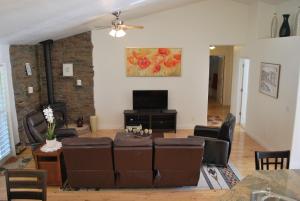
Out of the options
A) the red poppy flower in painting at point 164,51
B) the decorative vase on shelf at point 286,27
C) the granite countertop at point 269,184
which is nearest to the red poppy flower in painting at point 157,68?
the red poppy flower in painting at point 164,51

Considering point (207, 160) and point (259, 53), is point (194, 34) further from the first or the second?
point (207, 160)

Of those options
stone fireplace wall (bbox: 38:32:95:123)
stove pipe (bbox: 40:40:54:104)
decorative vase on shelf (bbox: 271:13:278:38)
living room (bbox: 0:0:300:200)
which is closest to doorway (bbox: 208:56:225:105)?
living room (bbox: 0:0:300:200)

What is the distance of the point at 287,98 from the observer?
18.4 feet

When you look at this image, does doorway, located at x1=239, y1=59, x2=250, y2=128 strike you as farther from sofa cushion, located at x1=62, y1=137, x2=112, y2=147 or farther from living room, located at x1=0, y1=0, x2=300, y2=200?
sofa cushion, located at x1=62, y1=137, x2=112, y2=147

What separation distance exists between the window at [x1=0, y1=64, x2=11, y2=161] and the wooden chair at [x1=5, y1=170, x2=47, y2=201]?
3473 millimetres

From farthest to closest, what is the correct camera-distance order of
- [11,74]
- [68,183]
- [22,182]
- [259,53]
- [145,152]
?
[259,53] < [11,74] < [68,183] < [145,152] < [22,182]

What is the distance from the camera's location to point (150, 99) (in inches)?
316

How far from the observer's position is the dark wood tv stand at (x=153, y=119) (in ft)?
25.6

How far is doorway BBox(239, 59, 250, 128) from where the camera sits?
8484 millimetres

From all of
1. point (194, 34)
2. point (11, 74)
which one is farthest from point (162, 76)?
point (11, 74)

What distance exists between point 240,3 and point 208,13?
3.20 feet

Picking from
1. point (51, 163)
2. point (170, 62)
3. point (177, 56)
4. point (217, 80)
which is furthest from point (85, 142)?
point (217, 80)

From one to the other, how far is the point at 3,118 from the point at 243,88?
692 cm

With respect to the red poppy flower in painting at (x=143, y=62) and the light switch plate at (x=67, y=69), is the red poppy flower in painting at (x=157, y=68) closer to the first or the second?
the red poppy flower in painting at (x=143, y=62)
